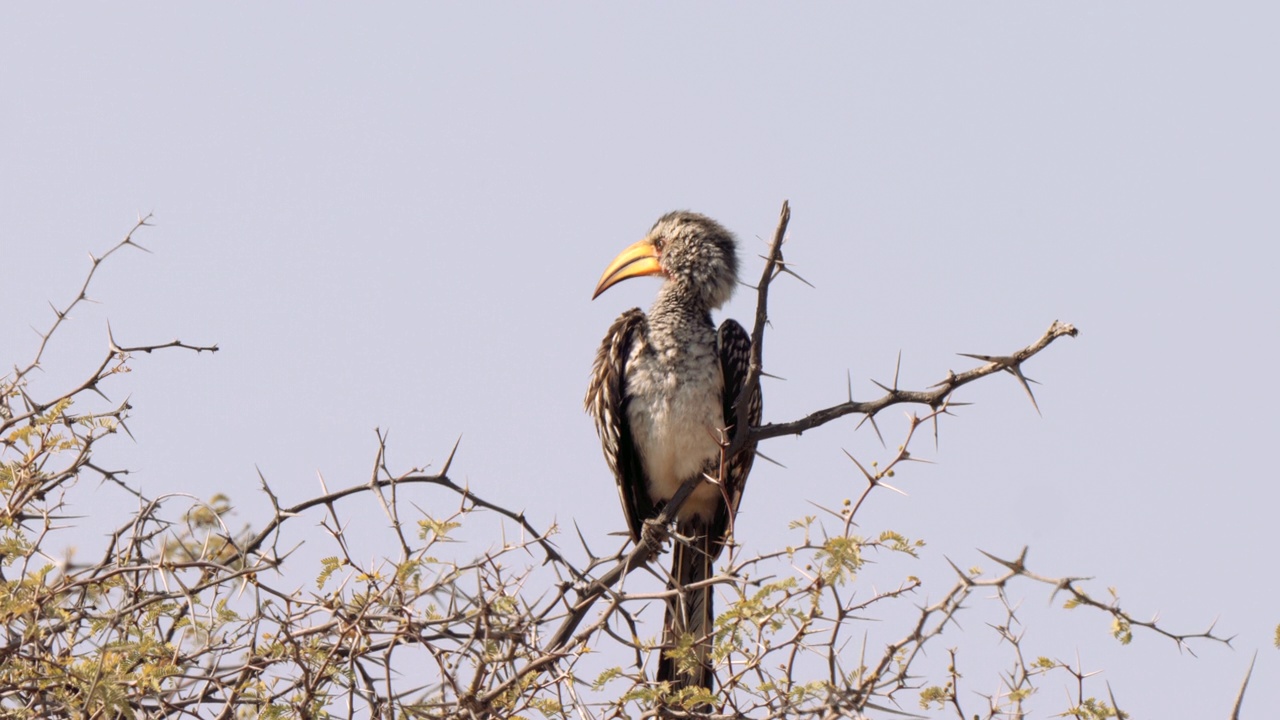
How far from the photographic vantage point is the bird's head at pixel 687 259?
5793 mm

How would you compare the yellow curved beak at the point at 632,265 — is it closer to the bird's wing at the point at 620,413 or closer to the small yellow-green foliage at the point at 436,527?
the bird's wing at the point at 620,413

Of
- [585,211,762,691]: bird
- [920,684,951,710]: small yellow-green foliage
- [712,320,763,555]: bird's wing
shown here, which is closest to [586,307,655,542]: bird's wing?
[585,211,762,691]: bird

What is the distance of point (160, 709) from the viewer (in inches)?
130

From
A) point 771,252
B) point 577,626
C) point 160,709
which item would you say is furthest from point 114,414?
point 771,252

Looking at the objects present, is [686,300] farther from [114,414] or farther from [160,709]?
Result: [160,709]

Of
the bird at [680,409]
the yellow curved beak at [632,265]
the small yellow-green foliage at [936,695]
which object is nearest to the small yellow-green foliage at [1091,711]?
the small yellow-green foliage at [936,695]

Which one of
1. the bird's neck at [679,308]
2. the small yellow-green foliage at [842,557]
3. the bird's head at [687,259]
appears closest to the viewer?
the small yellow-green foliage at [842,557]

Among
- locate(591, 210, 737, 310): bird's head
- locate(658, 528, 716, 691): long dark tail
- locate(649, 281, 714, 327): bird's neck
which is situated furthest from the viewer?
locate(591, 210, 737, 310): bird's head

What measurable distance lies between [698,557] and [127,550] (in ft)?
7.62

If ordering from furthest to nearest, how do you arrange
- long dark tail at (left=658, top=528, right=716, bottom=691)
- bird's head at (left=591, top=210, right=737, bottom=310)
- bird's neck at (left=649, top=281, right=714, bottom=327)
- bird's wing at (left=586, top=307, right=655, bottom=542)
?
bird's head at (left=591, top=210, right=737, bottom=310) < bird's neck at (left=649, top=281, right=714, bottom=327) < bird's wing at (left=586, top=307, right=655, bottom=542) < long dark tail at (left=658, top=528, right=716, bottom=691)

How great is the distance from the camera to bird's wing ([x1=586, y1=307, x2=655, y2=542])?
542 cm

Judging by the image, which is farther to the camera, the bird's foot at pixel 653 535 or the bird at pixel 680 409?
the bird at pixel 680 409

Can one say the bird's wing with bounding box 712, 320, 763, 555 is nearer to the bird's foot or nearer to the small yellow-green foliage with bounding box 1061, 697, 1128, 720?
the bird's foot

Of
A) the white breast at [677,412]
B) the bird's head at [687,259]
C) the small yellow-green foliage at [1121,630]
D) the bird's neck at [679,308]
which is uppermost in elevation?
the bird's head at [687,259]
